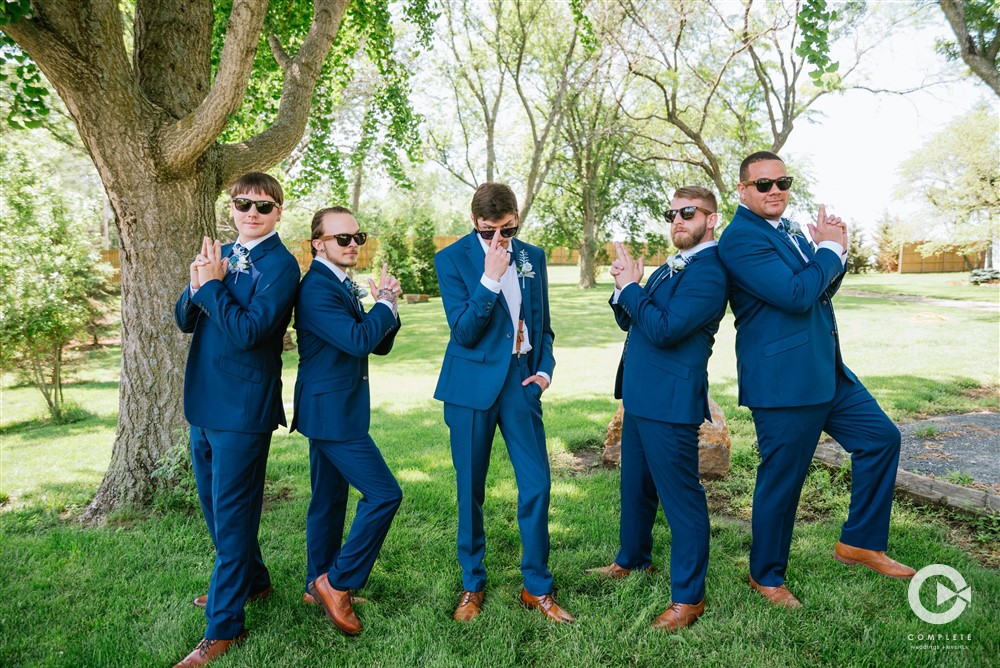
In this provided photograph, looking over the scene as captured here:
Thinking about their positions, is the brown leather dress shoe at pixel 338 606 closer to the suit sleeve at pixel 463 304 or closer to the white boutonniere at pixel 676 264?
the suit sleeve at pixel 463 304

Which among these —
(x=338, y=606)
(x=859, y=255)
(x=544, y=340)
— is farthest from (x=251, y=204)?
(x=859, y=255)

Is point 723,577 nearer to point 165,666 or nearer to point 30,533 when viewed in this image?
point 165,666

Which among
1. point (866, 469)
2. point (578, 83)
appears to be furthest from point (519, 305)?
point (578, 83)

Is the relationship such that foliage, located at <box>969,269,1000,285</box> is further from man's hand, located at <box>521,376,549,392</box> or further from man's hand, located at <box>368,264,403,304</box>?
man's hand, located at <box>368,264,403,304</box>

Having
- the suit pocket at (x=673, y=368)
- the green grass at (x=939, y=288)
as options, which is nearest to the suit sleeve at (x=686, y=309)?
the suit pocket at (x=673, y=368)

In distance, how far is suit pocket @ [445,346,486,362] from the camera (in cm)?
355

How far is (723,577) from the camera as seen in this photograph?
12.7ft

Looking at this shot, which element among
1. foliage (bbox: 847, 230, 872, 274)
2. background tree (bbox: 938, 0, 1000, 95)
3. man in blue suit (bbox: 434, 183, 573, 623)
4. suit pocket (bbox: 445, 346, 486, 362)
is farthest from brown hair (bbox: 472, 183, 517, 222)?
foliage (bbox: 847, 230, 872, 274)

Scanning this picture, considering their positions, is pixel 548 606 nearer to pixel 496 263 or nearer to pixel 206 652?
pixel 206 652

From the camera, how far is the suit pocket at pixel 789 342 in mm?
3520

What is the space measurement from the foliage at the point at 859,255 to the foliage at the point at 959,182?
245 inches

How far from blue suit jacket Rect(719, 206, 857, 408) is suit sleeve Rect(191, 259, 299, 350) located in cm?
239

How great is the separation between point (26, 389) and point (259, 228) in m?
16.0

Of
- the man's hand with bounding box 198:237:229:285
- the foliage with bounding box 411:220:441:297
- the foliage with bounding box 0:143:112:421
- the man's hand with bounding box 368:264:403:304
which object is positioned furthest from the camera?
the foliage with bounding box 411:220:441:297
